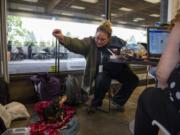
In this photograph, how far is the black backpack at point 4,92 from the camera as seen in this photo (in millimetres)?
2829

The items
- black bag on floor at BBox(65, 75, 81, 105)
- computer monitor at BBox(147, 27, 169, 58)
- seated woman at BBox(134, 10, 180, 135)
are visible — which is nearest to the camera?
seated woman at BBox(134, 10, 180, 135)

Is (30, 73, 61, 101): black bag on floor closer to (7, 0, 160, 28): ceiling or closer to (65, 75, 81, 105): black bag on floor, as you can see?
(65, 75, 81, 105): black bag on floor

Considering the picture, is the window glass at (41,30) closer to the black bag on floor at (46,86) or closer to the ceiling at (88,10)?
the ceiling at (88,10)

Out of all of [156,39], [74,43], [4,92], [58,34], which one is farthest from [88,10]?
[4,92]

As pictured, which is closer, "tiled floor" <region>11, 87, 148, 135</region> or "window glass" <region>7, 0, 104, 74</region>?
"tiled floor" <region>11, 87, 148, 135</region>

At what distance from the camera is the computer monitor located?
8.01 ft

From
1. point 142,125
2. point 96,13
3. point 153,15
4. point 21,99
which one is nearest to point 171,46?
point 142,125

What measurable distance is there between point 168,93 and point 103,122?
1.59 meters

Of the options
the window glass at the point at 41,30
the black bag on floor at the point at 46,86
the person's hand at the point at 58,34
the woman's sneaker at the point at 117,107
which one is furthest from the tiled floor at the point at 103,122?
the person's hand at the point at 58,34

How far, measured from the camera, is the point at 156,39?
8.11ft

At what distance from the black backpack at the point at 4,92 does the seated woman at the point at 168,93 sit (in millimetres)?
2165

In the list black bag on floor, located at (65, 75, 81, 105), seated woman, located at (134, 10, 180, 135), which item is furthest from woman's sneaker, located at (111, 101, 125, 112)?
seated woman, located at (134, 10, 180, 135)

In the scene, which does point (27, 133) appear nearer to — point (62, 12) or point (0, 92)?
point (0, 92)

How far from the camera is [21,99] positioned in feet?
10.7
